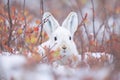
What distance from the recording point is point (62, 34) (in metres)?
2.40

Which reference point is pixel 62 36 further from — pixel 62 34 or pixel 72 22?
pixel 72 22

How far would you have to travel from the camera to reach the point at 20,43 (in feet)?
8.56

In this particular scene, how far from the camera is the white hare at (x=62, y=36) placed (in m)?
2.33

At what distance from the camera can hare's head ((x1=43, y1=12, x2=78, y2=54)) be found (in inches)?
91.9

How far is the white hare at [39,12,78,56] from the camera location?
2.33m

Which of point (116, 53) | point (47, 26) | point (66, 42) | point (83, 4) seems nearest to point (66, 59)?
point (66, 42)

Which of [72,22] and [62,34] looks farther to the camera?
[72,22]

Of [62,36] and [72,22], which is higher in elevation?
[72,22]

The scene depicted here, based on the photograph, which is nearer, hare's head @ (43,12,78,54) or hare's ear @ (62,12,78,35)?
hare's head @ (43,12,78,54)

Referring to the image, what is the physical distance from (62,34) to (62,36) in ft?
0.08

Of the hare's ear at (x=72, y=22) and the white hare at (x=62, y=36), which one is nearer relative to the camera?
the white hare at (x=62, y=36)

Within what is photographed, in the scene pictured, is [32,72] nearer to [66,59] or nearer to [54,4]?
[66,59]

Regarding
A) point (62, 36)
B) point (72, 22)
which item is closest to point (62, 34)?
point (62, 36)

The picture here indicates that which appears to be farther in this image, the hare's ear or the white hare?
the hare's ear
